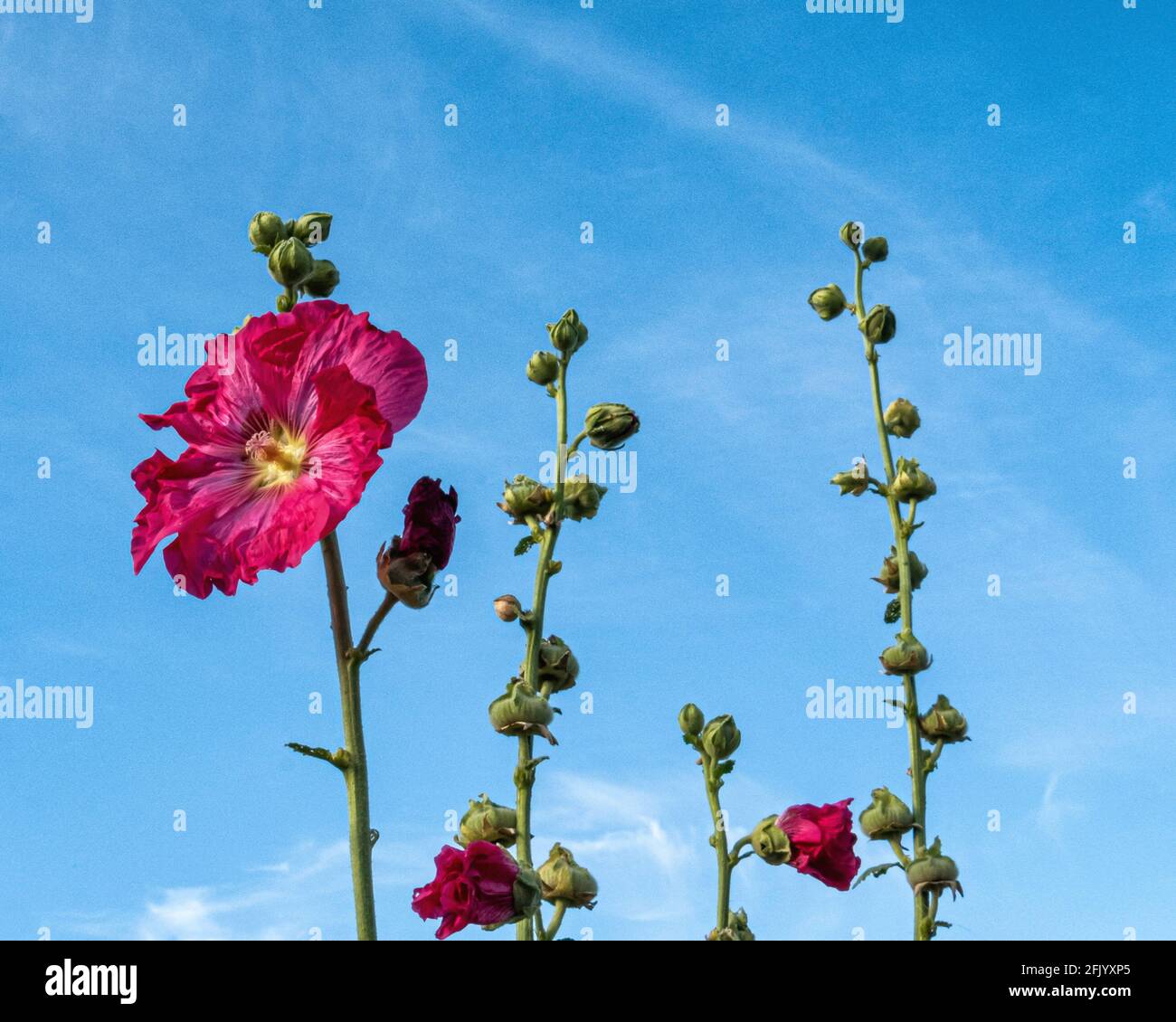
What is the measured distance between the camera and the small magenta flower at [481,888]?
6.12ft

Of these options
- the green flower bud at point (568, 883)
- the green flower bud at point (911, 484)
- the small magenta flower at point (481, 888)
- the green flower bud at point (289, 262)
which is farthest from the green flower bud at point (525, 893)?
the green flower bud at point (911, 484)

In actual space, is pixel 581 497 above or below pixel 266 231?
below

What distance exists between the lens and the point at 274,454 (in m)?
1.57

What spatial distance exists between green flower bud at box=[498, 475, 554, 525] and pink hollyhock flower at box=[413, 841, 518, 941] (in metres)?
0.68

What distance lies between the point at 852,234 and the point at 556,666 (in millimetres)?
1612

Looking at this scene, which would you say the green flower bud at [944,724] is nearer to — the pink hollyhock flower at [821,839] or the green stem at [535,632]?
the pink hollyhock flower at [821,839]

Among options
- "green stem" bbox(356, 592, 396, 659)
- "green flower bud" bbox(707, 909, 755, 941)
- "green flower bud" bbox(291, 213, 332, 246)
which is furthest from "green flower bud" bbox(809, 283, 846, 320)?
"green stem" bbox(356, 592, 396, 659)

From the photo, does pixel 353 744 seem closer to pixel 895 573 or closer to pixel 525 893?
pixel 525 893

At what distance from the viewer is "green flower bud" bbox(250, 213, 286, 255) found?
1.68 meters

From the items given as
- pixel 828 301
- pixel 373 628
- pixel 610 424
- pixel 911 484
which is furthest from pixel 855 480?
pixel 373 628

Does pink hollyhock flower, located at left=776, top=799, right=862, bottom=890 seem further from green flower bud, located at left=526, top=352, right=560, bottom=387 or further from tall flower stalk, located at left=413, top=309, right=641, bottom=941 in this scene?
green flower bud, located at left=526, top=352, right=560, bottom=387

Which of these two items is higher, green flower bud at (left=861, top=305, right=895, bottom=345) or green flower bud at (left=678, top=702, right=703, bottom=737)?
green flower bud at (left=861, top=305, right=895, bottom=345)
